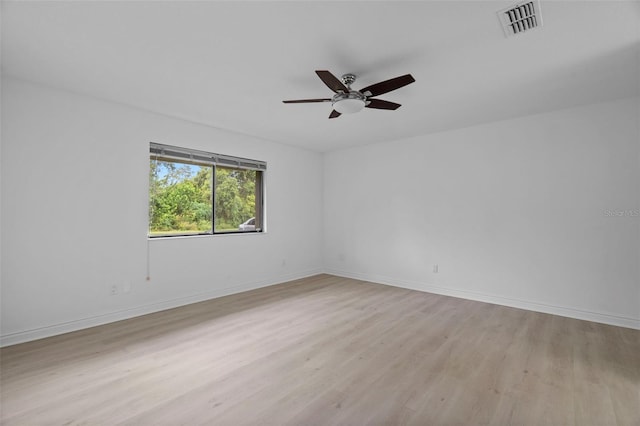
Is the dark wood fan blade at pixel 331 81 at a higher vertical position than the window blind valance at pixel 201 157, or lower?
higher

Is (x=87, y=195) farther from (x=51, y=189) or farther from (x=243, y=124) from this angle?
(x=243, y=124)

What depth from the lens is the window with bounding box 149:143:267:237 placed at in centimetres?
391

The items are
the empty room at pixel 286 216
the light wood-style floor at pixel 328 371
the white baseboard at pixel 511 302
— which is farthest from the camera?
the white baseboard at pixel 511 302

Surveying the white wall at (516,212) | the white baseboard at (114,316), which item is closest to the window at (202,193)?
the white baseboard at (114,316)

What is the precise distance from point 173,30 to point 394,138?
12.3ft

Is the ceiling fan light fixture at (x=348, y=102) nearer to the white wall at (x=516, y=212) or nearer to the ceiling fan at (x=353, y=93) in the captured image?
the ceiling fan at (x=353, y=93)

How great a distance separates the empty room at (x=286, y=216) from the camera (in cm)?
199

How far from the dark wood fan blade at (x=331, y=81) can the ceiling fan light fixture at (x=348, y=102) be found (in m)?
0.07

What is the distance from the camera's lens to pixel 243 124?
4262mm

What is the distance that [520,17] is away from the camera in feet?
6.50

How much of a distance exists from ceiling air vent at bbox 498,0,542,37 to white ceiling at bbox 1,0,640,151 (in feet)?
0.17

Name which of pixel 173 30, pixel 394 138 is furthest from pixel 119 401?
pixel 394 138

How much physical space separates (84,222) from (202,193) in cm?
147

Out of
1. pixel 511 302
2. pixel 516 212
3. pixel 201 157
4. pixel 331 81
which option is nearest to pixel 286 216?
pixel 201 157
